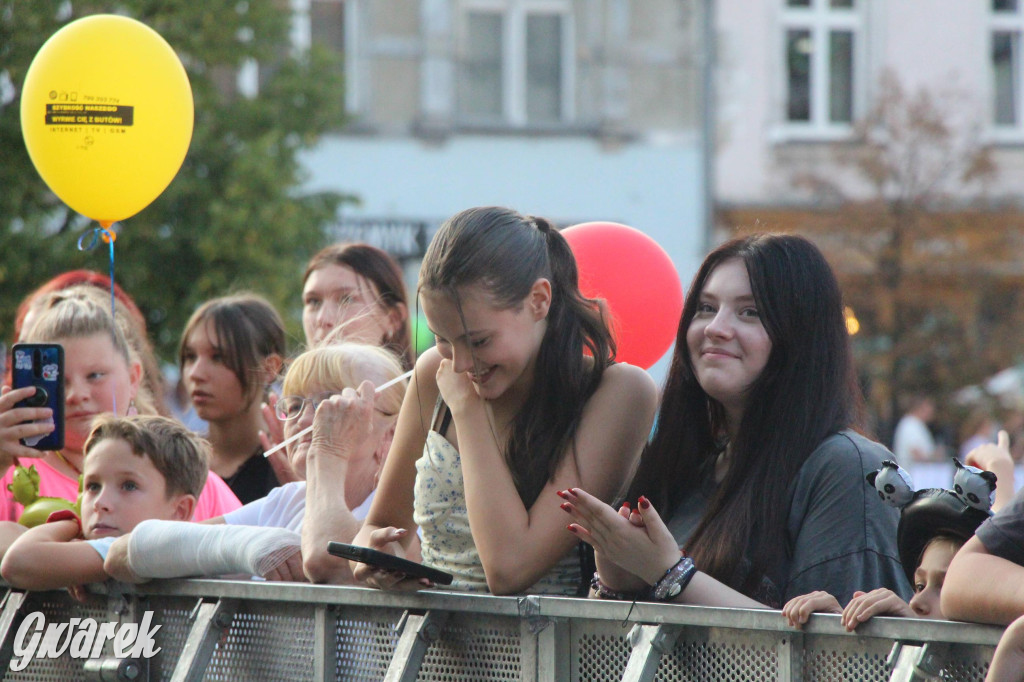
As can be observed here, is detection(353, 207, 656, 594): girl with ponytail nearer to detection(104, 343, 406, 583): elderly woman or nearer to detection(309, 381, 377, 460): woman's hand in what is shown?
detection(104, 343, 406, 583): elderly woman

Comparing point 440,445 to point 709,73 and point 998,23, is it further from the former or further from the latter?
A: point 998,23

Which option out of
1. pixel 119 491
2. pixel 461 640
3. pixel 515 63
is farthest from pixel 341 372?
pixel 515 63

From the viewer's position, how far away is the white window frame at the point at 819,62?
18.7 metres

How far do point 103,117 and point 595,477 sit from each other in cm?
278

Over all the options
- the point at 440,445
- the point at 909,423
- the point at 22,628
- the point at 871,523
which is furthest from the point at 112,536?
the point at 909,423

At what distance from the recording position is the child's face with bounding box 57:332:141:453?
435 cm

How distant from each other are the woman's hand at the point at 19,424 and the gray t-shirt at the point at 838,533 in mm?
2060

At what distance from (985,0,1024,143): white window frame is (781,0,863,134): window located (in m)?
1.84

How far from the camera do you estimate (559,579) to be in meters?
3.04

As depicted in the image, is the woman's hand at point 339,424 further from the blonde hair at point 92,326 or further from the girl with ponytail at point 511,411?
the blonde hair at point 92,326

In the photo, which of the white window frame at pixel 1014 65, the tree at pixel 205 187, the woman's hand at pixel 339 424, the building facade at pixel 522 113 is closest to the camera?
the woman's hand at pixel 339 424

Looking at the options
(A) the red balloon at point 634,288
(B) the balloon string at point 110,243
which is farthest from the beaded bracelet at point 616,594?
(B) the balloon string at point 110,243

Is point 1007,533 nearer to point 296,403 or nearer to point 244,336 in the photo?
point 296,403

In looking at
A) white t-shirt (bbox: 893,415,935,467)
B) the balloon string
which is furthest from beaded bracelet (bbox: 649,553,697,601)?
white t-shirt (bbox: 893,415,935,467)
